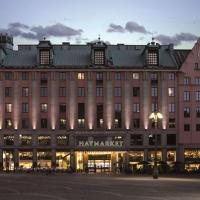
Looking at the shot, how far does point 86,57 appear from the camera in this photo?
Answer: 454 feet

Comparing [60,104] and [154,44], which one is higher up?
[154,44]

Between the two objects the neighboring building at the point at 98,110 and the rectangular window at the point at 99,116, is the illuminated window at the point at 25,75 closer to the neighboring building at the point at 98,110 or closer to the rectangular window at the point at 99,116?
the neighboring building at the point at 98,110

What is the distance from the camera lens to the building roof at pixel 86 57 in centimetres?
13556

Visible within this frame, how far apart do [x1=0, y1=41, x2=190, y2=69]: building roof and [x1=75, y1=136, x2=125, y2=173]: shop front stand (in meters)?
15.0

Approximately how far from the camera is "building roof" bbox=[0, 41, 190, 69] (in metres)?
136

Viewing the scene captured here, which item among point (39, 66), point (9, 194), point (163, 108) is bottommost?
point (9, 194)

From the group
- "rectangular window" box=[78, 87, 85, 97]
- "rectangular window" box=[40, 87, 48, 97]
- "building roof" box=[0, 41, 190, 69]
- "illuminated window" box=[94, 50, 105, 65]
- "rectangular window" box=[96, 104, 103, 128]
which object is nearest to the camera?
"rectangular window" box=[96, 104, 103, 128]

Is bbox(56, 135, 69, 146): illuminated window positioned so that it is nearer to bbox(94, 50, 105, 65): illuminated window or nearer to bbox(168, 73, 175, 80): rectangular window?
bbox(94, 50, 105, 65): illuminated window

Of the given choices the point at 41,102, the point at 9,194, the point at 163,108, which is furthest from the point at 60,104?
the point at 9,194

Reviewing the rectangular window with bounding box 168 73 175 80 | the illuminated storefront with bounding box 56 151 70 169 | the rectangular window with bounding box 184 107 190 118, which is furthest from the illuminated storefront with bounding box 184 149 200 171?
the illuminated storefront with bounding box 56 151 70 169

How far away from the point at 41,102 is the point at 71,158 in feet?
42.1

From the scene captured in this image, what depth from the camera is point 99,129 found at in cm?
13325

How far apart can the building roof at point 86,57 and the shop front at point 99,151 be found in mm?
15047

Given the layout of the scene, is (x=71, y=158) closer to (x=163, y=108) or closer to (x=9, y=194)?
(x=163, y=108)
